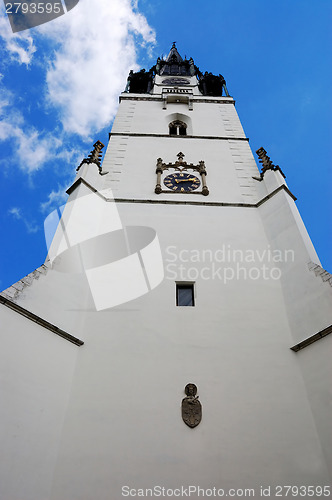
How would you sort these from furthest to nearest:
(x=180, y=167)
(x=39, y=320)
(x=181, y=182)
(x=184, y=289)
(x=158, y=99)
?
(x=158, y=99) → (x=180, y=167) → (x=181, y=182) → (x=184, y=289) → (x=39, y=320)

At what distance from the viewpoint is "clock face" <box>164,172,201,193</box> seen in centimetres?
990

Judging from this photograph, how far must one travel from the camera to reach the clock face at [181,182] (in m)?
9.90

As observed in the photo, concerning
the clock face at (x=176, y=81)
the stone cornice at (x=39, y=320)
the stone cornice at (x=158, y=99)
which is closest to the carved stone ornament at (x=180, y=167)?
the stone cornice at (x=39, y=320)

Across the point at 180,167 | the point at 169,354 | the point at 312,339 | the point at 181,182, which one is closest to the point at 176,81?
the point at 180,167

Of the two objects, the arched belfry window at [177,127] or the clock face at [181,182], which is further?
the arched belfry window at [177,127]

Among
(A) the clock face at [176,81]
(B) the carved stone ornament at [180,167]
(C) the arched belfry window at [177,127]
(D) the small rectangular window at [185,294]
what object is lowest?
(D) the small rectangular window at [185,294]

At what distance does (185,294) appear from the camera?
23.4ft

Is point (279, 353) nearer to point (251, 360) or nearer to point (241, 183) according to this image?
point (251, 360)

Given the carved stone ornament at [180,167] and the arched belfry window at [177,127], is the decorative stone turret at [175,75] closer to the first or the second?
the arched belfry window at [177,127]

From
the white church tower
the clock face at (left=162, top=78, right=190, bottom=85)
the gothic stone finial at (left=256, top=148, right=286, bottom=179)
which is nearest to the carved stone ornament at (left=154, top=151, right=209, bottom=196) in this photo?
the white church tower

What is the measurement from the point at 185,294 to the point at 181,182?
4202 mm

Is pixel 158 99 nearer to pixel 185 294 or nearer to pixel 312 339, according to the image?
pixel 185 294

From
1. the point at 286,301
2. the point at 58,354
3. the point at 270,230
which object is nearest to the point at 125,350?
the point at 58,354

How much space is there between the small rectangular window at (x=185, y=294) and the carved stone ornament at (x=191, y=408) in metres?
1.76
